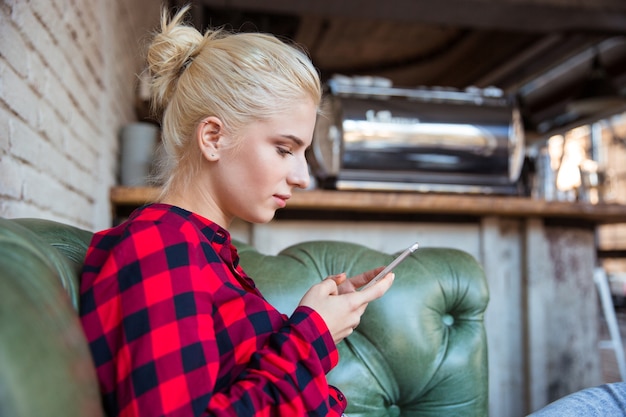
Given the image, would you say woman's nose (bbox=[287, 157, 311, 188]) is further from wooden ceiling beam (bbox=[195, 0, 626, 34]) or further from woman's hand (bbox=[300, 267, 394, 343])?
wooden ceiling beam (bbox=[195, 0, 626, 34])

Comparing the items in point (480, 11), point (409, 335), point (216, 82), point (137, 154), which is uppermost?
point (480, 11)

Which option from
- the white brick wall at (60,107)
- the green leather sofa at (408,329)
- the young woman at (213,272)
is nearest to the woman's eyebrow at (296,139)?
the young woman at (213,272)

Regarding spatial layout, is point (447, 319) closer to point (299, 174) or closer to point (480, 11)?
point (299, 174)

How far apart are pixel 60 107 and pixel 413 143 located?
146cm

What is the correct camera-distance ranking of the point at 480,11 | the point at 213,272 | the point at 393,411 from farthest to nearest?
the point at 480,11
the point at 393,411
the point at 213,272

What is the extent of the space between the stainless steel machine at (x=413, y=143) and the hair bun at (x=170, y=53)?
1.40 metres

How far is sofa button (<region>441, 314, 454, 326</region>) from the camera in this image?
4.04 feet

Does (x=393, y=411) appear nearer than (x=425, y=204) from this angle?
Yes

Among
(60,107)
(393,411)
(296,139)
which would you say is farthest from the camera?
(60,107)

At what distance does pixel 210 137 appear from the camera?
87 cm

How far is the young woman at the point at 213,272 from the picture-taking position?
0.63m

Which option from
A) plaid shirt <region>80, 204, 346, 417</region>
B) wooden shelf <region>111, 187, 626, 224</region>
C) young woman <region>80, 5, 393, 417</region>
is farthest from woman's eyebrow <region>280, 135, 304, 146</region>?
wooden shelf <region>111, 187, 626, 224</region>

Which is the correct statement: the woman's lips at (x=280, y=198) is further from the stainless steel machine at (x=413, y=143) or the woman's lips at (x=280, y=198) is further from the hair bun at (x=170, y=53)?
the stainless steel machine at (x=413, y=143)

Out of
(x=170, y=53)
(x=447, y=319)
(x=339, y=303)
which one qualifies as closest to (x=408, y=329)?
(x=447, y=319)
